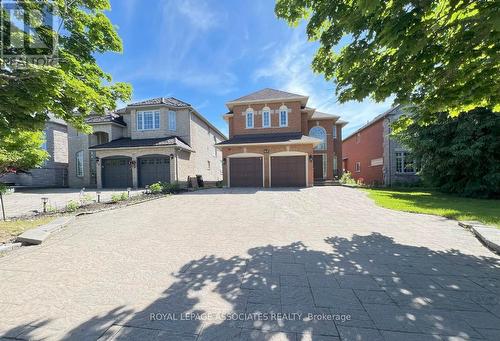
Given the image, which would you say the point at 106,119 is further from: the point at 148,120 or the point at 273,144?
the point at 273,144

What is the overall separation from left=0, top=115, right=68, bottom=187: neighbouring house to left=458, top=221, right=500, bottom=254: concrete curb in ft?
103

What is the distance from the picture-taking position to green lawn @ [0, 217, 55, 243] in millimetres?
5734

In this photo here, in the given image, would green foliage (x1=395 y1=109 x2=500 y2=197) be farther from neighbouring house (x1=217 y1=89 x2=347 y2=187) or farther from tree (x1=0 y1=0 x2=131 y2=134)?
tree (x1=0 y1=0 x2=131 y2=134)

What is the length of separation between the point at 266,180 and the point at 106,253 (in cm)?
1469

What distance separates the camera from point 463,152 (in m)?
12.9

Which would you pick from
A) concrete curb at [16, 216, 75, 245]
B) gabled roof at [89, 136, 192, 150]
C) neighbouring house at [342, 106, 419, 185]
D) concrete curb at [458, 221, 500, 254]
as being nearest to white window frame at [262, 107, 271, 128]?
gabled roof at [89, 136, 192, 150]

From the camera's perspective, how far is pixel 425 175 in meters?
15.5

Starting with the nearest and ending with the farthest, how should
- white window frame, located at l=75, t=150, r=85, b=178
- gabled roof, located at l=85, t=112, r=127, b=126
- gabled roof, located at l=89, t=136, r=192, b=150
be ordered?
gabled roof, located at l=89, t=136, r=192, b=150
gabled roof, located at l=85, t=112, r=127, b=126
white window frame, located at l=75, t=150, r=85, b=178

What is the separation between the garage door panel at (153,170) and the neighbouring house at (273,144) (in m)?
5.34

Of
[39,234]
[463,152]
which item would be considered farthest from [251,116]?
[39,234]

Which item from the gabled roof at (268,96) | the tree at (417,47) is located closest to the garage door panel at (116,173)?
the gabled roof at (268,96)

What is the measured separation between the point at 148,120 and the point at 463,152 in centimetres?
2387

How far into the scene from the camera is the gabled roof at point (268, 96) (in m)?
19.7

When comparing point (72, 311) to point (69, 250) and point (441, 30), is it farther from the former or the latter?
point (441, 30)
